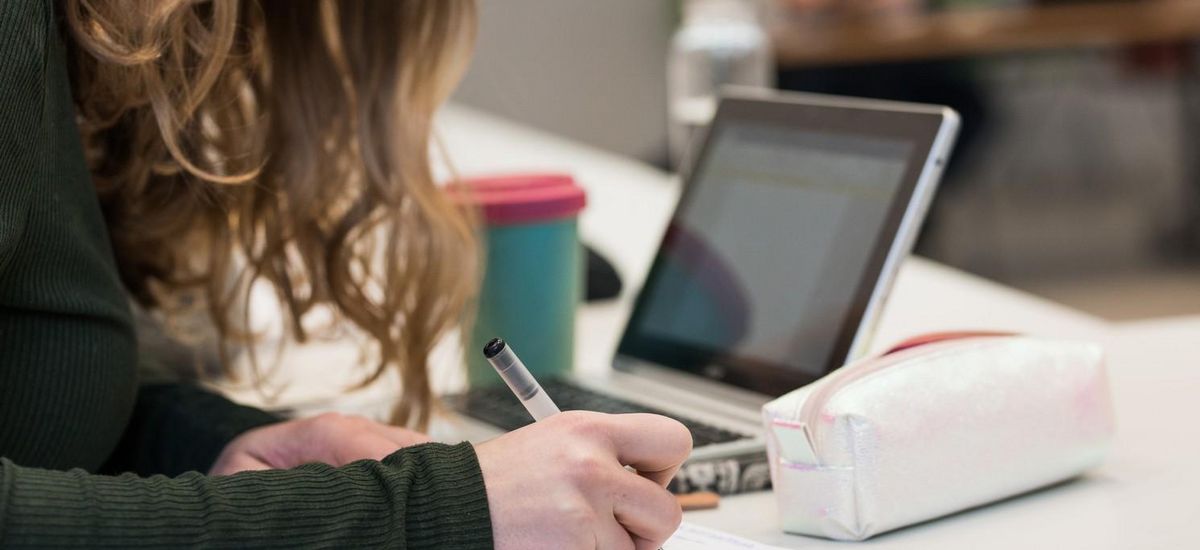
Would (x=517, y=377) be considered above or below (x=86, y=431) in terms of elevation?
above

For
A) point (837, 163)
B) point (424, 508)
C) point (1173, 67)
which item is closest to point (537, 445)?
point (424, 508)

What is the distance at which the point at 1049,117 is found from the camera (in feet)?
12.8

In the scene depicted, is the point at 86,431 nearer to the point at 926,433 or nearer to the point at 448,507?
the point at 448,507

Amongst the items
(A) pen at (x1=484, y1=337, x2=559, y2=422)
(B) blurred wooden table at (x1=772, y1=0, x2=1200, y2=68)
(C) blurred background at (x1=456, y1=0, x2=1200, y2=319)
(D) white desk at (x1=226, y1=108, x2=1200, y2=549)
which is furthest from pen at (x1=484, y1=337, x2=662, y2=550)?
(B) blurred wooden table at (x1=772, y1=0, x2=1200, y2=68)

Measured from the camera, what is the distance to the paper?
2.10 ft

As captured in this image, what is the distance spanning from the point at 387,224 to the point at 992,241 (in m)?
3.31

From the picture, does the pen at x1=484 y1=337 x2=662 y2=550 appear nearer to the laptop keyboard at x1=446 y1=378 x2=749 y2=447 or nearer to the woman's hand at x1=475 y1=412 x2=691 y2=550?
the woman's hand at x1=475 y1=412 x2=691 y2=550

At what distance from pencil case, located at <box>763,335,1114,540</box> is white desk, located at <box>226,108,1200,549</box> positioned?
0.02 m

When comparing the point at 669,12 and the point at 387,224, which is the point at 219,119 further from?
the point at 669,12

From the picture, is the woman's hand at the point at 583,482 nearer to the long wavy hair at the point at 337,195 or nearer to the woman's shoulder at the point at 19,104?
the woman's shoulder at the point at 19,104

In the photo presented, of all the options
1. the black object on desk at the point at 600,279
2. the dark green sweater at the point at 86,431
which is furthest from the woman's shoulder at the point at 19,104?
the black object on desk at the point at 600,279

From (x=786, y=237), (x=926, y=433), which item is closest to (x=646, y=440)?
(x=926, y=433)

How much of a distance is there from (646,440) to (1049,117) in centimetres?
357

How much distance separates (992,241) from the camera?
13.3ft
